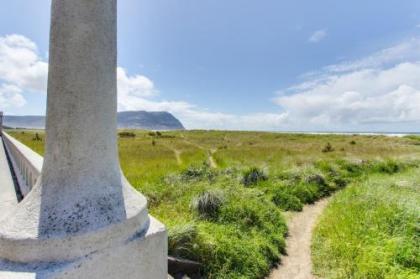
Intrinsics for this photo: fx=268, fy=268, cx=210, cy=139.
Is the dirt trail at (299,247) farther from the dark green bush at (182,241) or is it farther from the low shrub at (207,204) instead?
the low shrub at (207,204)

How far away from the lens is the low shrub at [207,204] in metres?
6.63

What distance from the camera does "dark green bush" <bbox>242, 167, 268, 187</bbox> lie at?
35.7ft

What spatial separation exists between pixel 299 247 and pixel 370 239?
1459mm

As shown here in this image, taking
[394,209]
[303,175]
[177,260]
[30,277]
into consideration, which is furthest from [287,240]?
[30,277]

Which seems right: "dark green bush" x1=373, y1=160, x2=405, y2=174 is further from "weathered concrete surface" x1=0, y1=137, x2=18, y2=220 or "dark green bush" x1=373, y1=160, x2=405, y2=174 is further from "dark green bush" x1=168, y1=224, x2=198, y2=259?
"weathered concrete surface" x1=0, y1=137, x2=18, y2=220

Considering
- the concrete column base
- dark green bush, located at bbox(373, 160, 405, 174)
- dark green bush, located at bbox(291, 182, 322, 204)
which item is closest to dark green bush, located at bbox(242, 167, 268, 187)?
dark green bush, located at bbox(291, 182, 322, 204)

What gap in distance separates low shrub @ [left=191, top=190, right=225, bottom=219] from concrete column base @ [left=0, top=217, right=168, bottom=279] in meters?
4.29

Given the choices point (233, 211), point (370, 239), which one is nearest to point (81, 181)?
point (233, 211)

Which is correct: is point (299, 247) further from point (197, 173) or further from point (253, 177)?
point (197, 173)

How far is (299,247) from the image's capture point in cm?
614

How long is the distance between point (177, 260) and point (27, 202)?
2.81 metres

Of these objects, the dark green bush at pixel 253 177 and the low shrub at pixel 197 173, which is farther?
the low shrub at pixel 197 173

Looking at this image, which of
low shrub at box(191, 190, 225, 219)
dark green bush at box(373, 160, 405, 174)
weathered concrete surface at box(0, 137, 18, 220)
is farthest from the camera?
dark green bush at box(373, 160, 405, 174)

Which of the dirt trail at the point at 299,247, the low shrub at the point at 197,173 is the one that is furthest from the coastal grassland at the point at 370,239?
the low shrub at the point at 197,173
